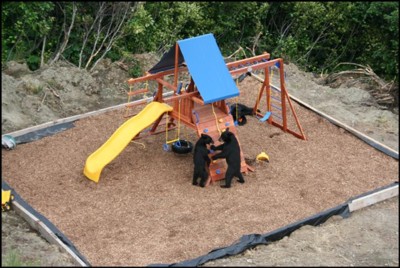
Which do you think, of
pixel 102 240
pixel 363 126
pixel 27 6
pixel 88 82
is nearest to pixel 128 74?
pixel 88 82

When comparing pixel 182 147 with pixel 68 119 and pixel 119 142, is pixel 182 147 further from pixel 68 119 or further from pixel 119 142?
pixel 68 119

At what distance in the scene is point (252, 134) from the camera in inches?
489

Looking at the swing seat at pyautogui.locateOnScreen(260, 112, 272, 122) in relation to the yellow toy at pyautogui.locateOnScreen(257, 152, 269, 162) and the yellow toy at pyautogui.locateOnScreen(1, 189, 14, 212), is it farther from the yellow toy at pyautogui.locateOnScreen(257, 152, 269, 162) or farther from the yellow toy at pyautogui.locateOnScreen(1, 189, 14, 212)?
the yellow toy at pyautogui.locateOnScreen(1, 189, 14, 212)

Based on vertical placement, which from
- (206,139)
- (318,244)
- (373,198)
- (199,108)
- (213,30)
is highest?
(199,108)

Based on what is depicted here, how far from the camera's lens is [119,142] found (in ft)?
35.2

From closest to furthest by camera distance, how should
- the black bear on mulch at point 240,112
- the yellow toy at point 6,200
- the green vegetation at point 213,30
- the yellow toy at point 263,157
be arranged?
1. the yellow toy at point 6,200
2. the yellow toy at point 263,157
3. the black bear on mulch at point 240,112
4. the green vegetation at point 213,30

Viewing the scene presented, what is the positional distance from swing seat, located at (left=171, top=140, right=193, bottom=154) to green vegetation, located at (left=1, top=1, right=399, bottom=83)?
3.65m

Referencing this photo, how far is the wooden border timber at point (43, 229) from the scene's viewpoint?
339 inches

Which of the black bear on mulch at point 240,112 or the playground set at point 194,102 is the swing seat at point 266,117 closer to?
the black bear on mulch at point 240,112

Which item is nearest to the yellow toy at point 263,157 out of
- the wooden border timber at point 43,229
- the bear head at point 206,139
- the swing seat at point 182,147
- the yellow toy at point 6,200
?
the swing seat at point 182,147

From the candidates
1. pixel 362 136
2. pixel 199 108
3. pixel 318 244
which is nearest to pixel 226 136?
pixel 199 108

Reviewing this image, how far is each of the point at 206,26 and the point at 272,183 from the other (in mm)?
7641

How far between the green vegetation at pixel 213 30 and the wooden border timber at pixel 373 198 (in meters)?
5.71

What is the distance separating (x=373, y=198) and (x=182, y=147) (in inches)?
128
